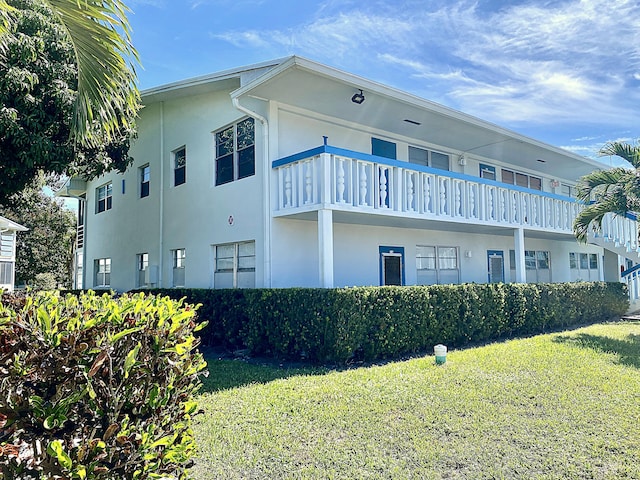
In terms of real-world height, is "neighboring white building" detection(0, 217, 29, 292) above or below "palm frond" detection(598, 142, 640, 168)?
below

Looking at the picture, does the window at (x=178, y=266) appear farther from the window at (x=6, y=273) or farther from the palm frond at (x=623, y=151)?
the window at (x=6, y=273)

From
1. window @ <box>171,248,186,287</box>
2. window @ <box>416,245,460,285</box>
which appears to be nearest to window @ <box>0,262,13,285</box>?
window @ <box>171,248,186,287</box>

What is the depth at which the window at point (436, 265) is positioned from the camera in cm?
1367

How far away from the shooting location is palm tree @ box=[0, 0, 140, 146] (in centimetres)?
425

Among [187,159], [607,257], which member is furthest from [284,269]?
[607,257]

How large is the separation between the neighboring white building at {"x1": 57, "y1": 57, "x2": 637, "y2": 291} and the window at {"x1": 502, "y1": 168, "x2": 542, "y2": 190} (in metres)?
0.07

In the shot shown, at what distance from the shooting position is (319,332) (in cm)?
829

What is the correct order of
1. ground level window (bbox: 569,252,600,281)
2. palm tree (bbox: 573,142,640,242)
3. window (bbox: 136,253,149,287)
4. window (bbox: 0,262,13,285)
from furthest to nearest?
window (bbox: 0,262,13,285), ground level window (bbox: 569,252,600,281), window (bbox: 136,253,149,287), palm tree (bbox: 573,142,640,242)

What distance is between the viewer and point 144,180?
1605 cm

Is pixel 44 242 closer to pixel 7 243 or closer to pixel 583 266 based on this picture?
pixel 7 243

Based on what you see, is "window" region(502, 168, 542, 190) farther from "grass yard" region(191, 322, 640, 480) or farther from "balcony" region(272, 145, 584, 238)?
"grass yard" region(191, 322, 640, 480)

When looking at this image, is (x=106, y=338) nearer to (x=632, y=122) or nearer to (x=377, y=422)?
(x=377, y=422)

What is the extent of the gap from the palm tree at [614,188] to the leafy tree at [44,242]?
30991 mm

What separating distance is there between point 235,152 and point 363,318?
5.92 metres
